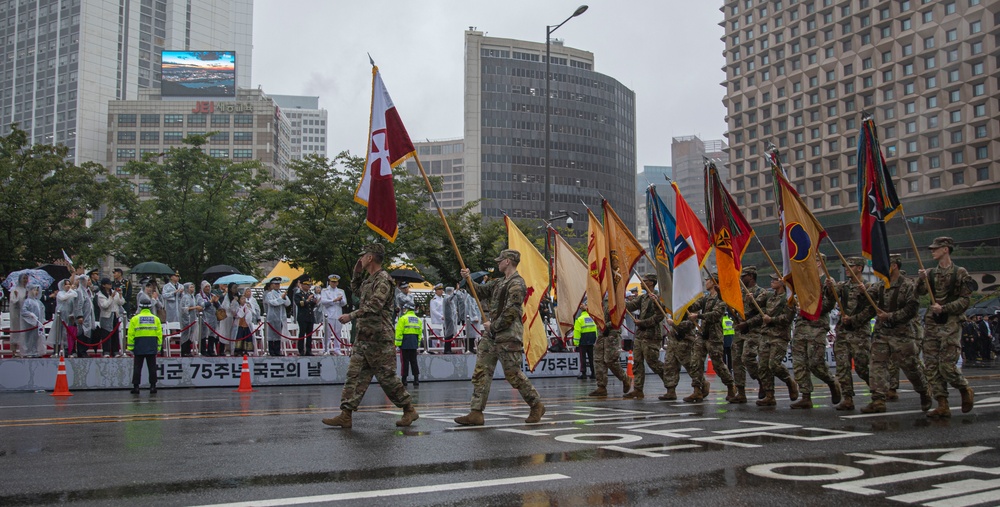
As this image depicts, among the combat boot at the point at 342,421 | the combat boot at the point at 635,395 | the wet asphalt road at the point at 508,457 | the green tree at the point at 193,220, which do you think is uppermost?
the green tree at the point at 193,220

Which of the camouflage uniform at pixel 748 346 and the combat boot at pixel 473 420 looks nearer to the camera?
the combat boot at pixel 473 420

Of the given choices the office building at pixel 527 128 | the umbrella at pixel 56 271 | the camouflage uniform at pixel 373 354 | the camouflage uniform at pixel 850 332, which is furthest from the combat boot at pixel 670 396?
the office building at pixel 527 128

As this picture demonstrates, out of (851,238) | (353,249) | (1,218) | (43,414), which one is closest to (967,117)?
(851,238)

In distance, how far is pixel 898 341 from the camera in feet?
35.4

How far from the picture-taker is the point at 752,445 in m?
7.83

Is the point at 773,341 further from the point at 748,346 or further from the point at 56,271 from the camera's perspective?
the point at 56,271

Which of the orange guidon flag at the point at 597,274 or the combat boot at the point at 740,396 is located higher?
the orange guidon flag at the point at 597,274

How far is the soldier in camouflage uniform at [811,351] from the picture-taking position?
11.7 m

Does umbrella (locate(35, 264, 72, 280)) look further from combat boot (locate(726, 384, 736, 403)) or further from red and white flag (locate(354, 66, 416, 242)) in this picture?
combat boot (locate(726, 384, 736, 403))

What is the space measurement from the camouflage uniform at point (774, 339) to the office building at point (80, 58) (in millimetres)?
144746

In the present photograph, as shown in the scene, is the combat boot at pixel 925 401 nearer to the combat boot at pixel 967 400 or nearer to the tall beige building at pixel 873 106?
the combat boot at pixel 967 400

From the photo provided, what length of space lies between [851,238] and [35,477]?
278 feet

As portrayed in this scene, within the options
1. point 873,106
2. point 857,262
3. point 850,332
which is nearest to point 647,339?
point 850,332

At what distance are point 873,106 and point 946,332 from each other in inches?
3004
